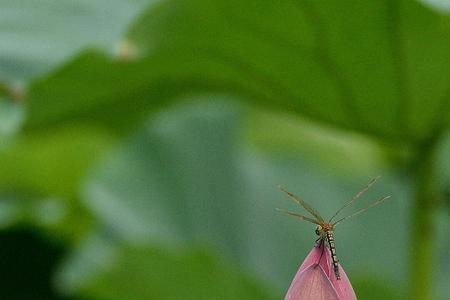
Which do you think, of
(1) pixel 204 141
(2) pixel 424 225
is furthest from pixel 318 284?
(1) pixel 204 141

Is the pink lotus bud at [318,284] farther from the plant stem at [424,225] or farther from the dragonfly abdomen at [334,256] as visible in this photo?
the plant stem at [424,225]

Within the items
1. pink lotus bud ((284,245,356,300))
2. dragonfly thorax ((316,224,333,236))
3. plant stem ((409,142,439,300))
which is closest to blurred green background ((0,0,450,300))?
plant stem ((409,142,439,300))

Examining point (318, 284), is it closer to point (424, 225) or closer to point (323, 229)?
point (323, 229)

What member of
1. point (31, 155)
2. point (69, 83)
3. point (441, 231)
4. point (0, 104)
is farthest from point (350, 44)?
point (441, 231)

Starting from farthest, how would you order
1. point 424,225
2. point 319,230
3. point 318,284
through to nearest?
point 424,225 → point 319,230 → point 318,284

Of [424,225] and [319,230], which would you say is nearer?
[319,230]

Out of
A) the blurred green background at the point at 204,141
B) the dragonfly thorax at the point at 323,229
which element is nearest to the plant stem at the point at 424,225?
the blurred green background at the point at 204,141

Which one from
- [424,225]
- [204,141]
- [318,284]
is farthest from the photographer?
[204,141]
